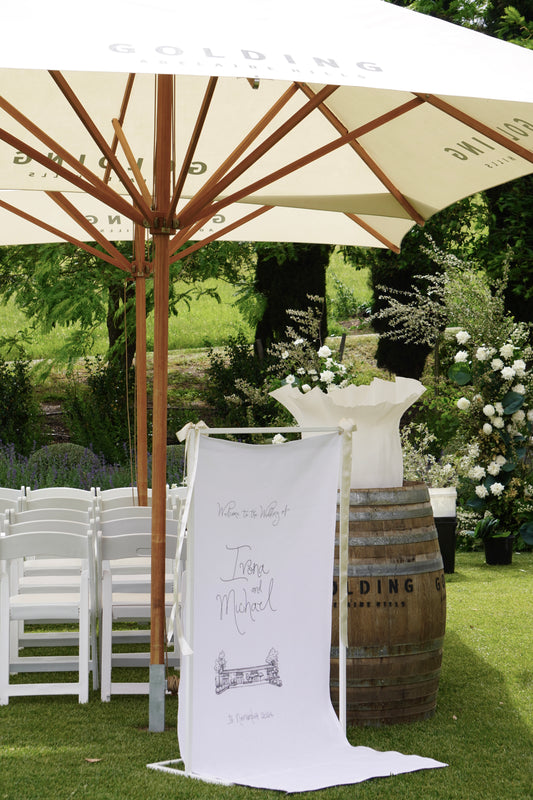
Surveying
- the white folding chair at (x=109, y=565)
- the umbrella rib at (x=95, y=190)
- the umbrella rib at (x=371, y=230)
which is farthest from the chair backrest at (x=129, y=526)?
the umbrella rib at (x=371, y=230)

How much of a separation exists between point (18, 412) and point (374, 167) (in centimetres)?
875

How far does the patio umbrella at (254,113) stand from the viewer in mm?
2967

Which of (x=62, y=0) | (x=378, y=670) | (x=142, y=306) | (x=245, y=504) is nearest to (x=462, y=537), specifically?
(x=142, y=306)

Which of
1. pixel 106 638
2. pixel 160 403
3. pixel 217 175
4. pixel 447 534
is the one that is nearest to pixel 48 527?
pixel 106 638

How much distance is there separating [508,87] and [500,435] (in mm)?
5803

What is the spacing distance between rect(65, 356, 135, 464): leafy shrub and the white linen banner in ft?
29.2

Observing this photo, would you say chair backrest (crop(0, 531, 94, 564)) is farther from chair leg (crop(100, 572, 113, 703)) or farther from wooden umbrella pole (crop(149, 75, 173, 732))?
wooden umbrella pole (crop(149, 75, 173, 732))

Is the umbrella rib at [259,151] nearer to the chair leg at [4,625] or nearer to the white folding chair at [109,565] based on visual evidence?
the white folding chair at [109,565]

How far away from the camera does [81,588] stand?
430 centimetres

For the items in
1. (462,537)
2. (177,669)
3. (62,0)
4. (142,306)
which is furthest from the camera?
(462,537)

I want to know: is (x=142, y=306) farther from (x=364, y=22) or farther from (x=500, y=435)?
(x=500, y=435)

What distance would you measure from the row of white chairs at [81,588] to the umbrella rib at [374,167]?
2196 mm

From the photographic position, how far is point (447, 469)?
8719 mm

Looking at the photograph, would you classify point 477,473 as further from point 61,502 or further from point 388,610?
point 388,610
